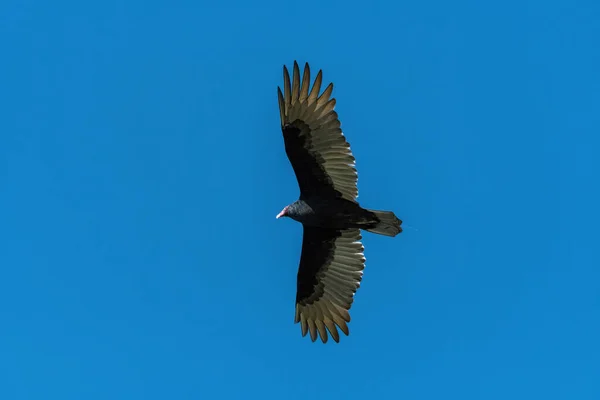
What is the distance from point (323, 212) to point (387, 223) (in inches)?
40.2

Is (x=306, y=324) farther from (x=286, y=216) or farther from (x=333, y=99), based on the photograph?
(x=333, y=99)

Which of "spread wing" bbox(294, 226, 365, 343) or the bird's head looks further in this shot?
"spread wing" bbox(294, 226, 365, 343)

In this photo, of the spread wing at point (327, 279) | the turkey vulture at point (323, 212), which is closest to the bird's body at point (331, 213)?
the turkey vulture at point (323, 212)

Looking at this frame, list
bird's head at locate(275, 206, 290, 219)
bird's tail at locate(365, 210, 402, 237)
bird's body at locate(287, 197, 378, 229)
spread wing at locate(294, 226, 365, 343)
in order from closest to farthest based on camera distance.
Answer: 1. bird's tail at locate(365, 210, 402, 237)
2. bird's body at locate(287, 197, 378, 229)
3. bird's head at locate(275, 206, 290, 219)
4. spread wing at locate(294, 226, 365, 343)

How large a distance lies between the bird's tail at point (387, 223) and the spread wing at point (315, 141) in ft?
1.74

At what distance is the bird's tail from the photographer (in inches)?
539

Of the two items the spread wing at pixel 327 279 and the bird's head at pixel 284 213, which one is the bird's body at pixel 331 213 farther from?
the spread wing at pixel 327 279

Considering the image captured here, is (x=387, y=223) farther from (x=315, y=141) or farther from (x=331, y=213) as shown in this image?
(x=315, y=141)

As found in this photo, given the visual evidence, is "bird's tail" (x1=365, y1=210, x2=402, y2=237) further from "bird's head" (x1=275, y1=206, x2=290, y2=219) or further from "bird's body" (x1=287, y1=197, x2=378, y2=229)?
"bird's head" (x1=275, y1=206, x2=290, y2=219)

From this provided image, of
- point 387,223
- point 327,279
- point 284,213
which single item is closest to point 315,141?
point 284,213

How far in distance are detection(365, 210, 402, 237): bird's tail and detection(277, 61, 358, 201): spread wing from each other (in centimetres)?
53

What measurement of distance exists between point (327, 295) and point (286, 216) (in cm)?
161

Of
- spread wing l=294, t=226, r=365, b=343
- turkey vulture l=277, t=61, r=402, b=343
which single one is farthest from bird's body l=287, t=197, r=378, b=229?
spread wing l=294, t=226, r=365, b=343

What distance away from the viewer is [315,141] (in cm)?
1370
